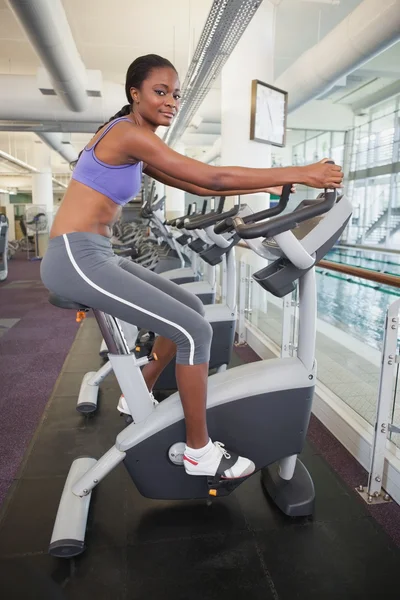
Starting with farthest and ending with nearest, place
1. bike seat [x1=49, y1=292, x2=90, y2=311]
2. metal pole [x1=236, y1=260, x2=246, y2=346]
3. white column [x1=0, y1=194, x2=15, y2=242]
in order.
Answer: white column [x1=0, y1=194, x2=15, y2=242], metal pole [x1=236, y1=260, x2=246, y2=346], bike seat [x1=49, y1=292, x2=90, y2=311]

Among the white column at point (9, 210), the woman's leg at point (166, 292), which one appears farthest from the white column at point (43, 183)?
the woman's leg at point (166, 292)

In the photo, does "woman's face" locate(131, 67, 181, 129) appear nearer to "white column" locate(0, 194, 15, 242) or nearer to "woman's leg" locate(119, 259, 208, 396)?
"woman's leg" locate(119, 259, 208, 396)

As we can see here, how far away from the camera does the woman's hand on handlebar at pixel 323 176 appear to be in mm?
1259

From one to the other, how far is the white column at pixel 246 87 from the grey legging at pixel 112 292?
355cm

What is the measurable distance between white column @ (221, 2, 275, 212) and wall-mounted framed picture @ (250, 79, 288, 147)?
10 centimetres

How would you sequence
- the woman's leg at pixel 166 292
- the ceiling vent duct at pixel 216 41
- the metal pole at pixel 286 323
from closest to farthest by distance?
the woman's leg at pixel 166 292 → the metal pole at pixel 286 323 → the ceiling vent duct at pixel 216 41

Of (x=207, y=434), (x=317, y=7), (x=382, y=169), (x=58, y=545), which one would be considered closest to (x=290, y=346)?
(x=207, y=434)

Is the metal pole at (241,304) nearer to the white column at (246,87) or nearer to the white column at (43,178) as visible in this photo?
the white column at (246,87)

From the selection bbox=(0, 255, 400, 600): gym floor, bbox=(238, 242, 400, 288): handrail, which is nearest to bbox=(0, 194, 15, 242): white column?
bbox=(238, 242, 400, 288): handrail

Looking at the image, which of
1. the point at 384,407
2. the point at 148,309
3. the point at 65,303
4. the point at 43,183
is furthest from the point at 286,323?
the point at 43,183

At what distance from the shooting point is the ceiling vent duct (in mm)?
Result: 3396

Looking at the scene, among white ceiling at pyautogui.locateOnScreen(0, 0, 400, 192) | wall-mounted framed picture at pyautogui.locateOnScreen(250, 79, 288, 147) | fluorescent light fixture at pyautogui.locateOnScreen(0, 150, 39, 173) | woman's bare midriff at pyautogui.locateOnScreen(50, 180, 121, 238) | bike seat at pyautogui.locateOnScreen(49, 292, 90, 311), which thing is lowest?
bike seat at pyautogui.locateOnScreen(49, 292, 90, 311)

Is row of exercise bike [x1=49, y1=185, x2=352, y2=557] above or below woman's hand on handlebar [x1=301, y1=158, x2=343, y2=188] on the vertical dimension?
below

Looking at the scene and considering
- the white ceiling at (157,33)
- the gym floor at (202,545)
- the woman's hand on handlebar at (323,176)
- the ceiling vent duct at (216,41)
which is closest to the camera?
the woman's hand on handlebar at (323,176)
